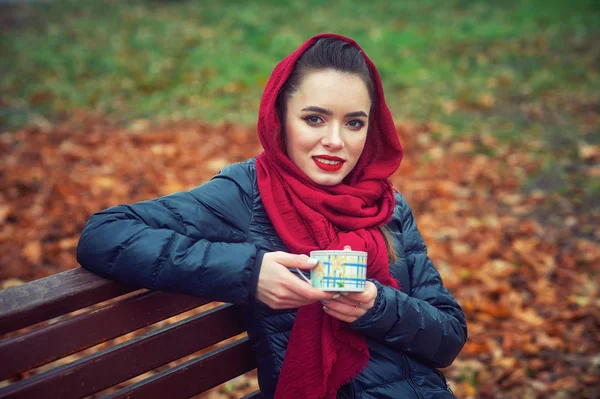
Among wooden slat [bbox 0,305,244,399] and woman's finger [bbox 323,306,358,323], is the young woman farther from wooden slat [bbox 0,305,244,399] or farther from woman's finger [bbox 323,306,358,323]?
wooden slat [bbox 0,305,244,399]

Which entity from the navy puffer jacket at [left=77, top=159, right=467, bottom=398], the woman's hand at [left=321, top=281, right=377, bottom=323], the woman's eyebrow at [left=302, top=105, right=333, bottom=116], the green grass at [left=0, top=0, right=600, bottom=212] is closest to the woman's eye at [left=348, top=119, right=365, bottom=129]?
the woman's eyebrow at [left=302, top=105, right=333, bottom=116]

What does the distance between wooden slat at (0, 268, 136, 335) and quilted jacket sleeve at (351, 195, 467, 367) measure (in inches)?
32.7

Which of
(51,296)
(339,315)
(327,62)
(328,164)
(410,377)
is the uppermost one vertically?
(327,62)

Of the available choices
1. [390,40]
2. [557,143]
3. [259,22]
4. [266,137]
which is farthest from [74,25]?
[266,137]

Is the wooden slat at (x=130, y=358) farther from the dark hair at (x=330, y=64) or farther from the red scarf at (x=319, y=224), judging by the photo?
the dark hair at (x=330, y=64)

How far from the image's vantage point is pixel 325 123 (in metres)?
2.22

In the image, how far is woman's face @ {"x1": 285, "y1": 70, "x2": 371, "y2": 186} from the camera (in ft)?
7.20

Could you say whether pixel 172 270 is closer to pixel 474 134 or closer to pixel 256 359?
pixel 256 359

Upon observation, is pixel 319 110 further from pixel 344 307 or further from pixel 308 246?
pixel 344 307

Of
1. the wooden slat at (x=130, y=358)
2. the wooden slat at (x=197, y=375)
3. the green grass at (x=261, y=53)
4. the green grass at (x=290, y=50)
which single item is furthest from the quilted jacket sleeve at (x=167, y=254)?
the green grass at (x=261, y=53)

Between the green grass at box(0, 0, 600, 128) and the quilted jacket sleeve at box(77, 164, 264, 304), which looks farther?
the green grass at box(0, 0, 600, 128)

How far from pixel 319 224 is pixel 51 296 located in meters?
0.90

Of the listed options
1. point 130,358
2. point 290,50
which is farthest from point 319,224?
point 290,50

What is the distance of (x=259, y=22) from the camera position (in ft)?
39.2
